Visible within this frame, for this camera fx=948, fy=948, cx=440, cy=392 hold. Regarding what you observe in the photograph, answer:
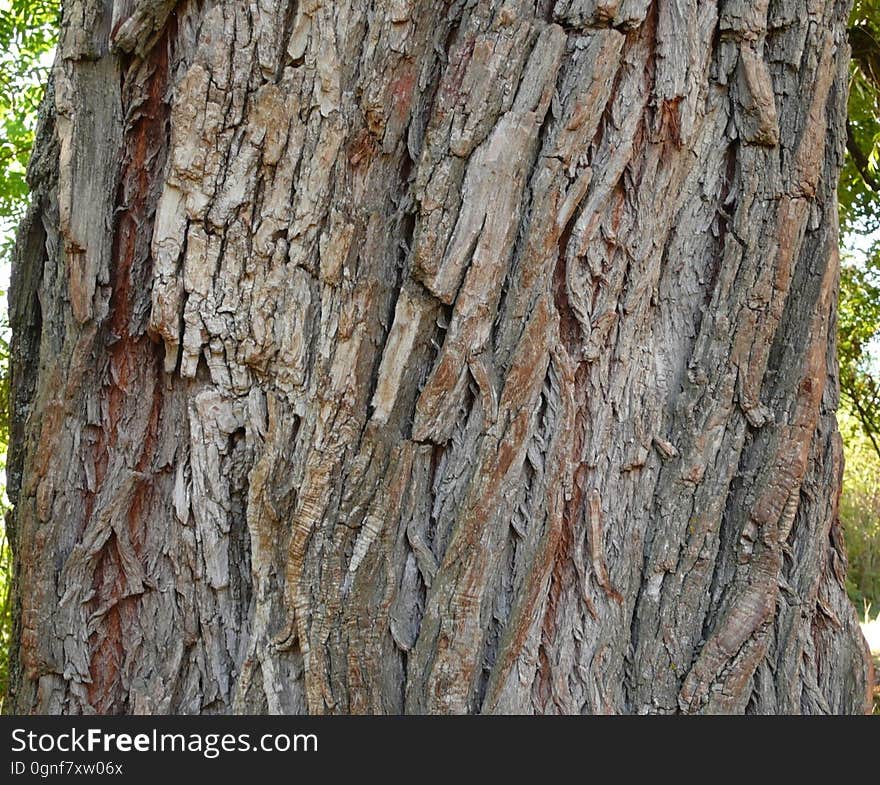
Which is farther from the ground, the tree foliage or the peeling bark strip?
the tree foliage

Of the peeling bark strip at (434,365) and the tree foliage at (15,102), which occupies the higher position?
the tree foliage at (15,102)

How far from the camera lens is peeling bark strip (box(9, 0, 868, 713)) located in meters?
2.09

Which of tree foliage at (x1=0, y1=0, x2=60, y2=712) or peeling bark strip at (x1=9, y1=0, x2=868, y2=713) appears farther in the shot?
tree foliage at (x1=0, y1=0, x2=60, y2=712)

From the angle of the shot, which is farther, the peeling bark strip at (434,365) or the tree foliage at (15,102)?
the tree foliage at (15,102)

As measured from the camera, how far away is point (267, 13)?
84.7 inches

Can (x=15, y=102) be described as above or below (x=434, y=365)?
above

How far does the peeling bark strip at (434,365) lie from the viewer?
2.09m

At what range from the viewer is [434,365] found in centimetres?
210

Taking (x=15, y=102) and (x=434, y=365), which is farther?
(x=15, y=102)

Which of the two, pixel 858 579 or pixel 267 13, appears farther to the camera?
pixel 858 579

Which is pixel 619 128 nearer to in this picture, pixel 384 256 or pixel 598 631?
pixel 384 256

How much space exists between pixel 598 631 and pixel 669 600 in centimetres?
20

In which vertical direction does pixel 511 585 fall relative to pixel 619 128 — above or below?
below

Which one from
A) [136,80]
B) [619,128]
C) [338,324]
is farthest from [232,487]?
[619,128]
